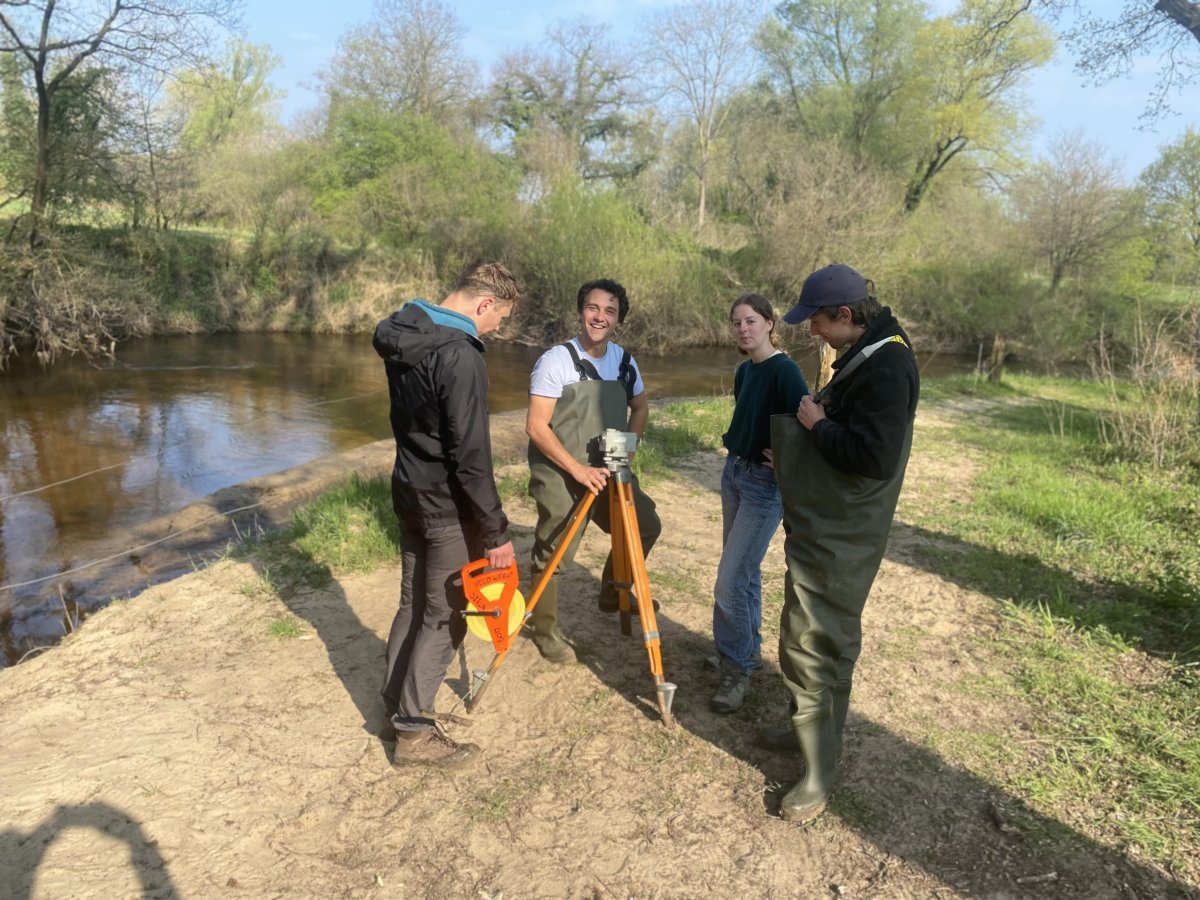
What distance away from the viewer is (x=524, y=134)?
33594 millimetres

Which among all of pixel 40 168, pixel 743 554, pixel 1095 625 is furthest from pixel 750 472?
pixel 40 168

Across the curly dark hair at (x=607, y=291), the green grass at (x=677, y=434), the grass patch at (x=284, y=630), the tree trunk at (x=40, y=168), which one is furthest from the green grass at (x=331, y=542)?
the tree trunk at (x=40, y=168)

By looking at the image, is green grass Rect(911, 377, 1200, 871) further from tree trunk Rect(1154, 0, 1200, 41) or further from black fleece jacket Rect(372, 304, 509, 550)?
tree trunk Rect(1154, 0, 1200, 41)

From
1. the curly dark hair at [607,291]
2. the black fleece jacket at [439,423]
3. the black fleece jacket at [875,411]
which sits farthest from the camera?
the curly dark hair at [607,291]

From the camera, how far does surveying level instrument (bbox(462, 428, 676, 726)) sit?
2988 millimetres

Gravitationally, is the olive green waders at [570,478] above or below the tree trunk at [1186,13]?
below

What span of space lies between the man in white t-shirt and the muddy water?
13.7ft

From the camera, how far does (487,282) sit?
9.53 feet

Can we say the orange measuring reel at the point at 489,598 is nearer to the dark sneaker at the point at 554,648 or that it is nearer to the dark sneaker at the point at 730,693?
the dark sneaker at the point at 554,648

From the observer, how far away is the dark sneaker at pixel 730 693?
345 centimetres

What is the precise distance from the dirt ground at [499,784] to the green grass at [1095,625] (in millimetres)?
179

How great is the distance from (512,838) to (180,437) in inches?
409

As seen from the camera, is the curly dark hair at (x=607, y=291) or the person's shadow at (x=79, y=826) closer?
the person's shadow at (x=79, y=826)

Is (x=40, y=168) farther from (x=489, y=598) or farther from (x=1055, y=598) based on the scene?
(x=1055, y=598)
